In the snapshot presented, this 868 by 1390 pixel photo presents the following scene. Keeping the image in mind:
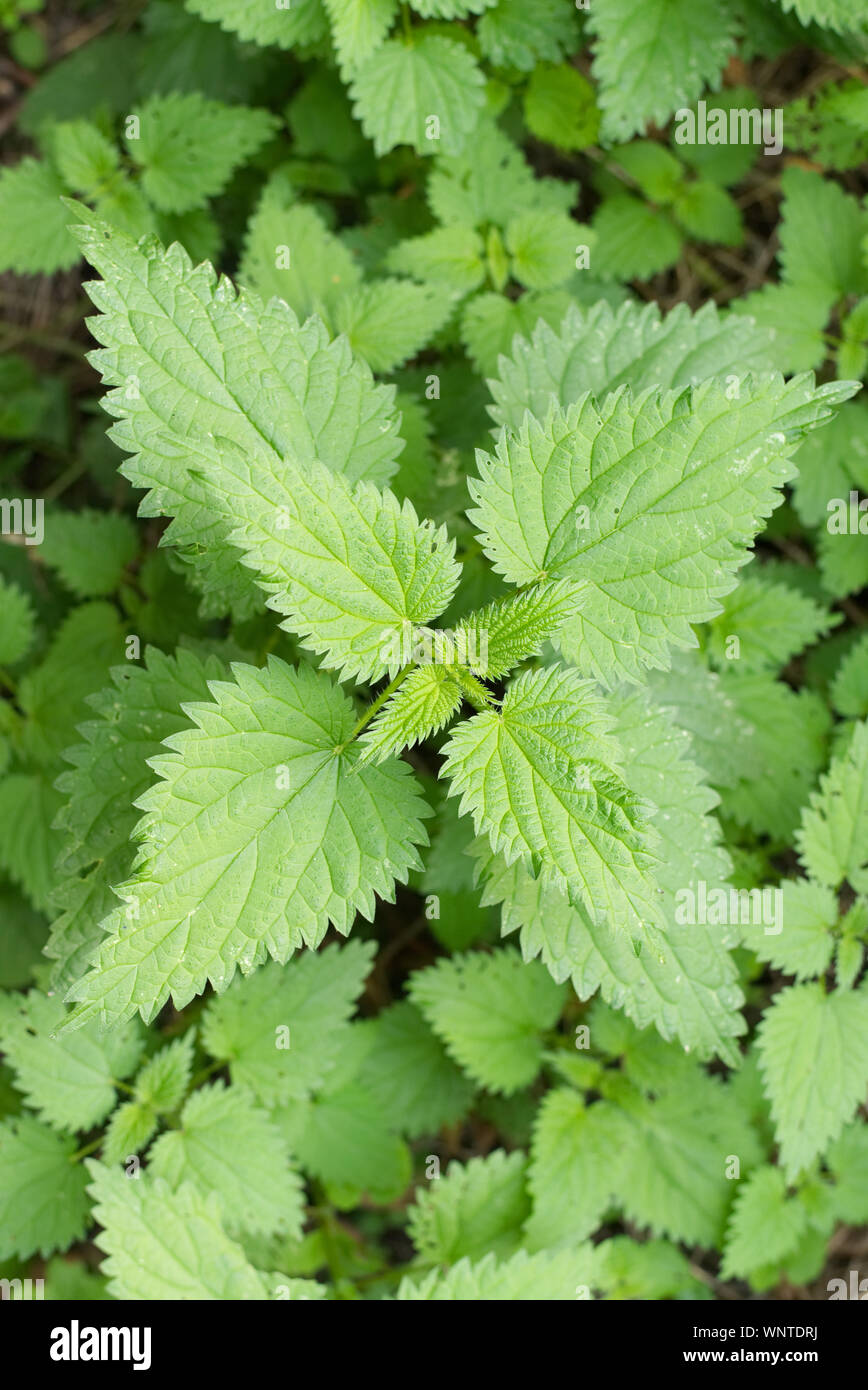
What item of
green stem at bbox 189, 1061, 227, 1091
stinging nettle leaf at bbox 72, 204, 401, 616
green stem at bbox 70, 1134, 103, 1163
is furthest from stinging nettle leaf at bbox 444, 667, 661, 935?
green stem at bbox 70, 1134, 103, 1163

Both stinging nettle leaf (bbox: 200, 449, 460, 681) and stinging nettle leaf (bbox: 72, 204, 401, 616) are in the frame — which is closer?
stinging nettle leaf (bbox: 200, 449, 460, 681)

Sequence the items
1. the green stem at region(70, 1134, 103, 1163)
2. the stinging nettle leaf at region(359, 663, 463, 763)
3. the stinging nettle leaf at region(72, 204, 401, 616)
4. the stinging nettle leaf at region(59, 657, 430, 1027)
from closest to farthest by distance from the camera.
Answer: the stinging nettle leaf at region(59, 657, 430, 1027) → the stinging nettle leaf at region(359, 663, 463, 763) → the stinging nettle leaf at region(72, 204, 401, 616) → the green stem at region(70, 1134, 103, 1163)

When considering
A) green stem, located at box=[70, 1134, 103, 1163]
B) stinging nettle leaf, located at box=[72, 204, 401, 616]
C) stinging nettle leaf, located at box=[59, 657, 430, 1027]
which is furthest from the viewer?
green stem, located at box=[70, 1134, 103, 1163]

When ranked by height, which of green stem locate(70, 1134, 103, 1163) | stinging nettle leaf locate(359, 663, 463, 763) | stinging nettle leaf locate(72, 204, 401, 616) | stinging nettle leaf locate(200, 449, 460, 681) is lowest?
green stem locate(70, 1134, 103, 1163)

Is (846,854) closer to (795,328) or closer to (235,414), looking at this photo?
(795,328)

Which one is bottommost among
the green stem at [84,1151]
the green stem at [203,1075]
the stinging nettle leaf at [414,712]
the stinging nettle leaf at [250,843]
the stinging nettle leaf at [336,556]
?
the green stem at [84,1151]

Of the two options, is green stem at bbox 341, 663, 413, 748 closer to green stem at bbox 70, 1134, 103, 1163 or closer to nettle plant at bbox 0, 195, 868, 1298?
nettle plant at bbox 0, 195, 868, 1298

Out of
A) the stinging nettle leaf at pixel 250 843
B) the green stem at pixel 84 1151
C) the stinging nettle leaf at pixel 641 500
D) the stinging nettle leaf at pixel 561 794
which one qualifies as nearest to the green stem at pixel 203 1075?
the green stem at pixel 84 1151

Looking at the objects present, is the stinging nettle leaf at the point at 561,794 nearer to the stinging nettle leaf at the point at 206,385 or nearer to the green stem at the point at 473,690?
the green stem at the point at 473,690
